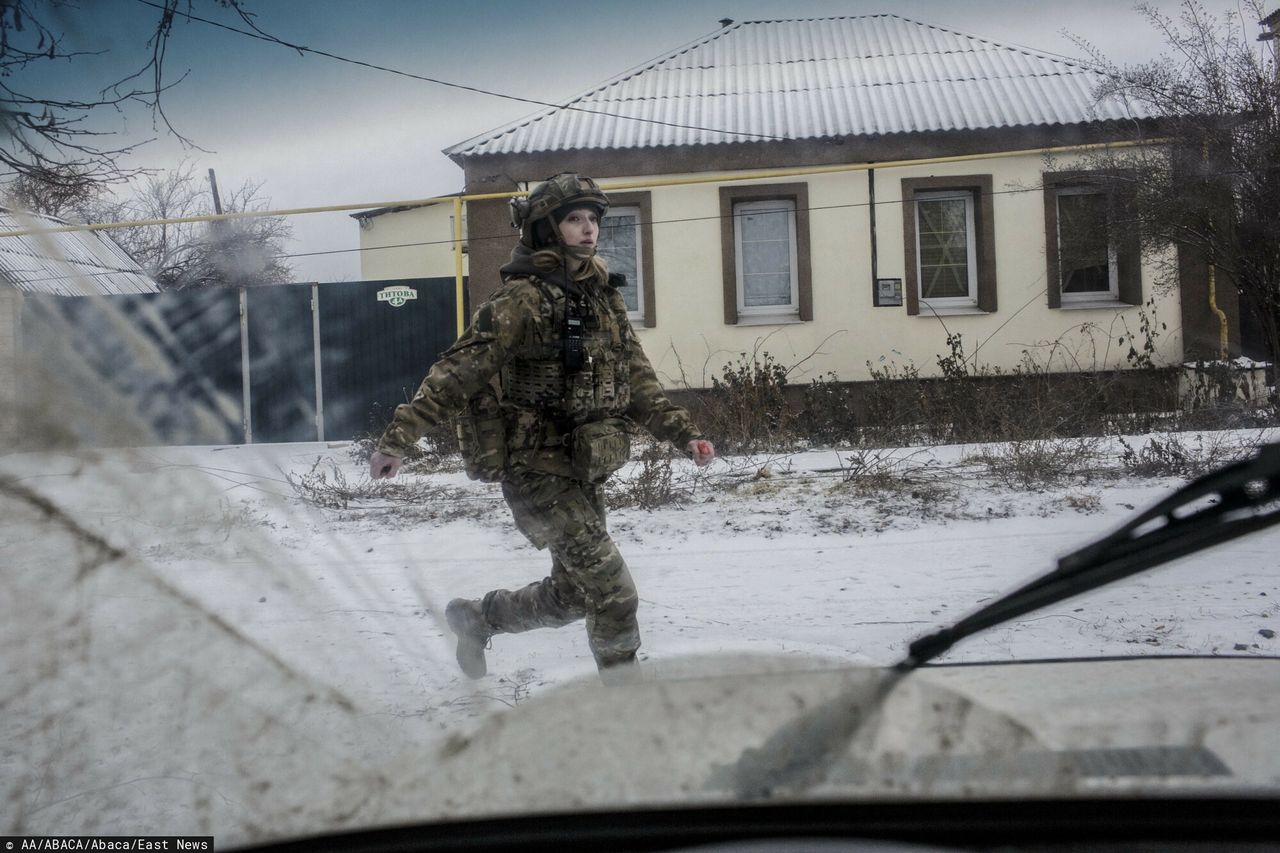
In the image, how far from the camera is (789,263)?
10.6 metres

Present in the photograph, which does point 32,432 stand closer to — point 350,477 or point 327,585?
point 327,585

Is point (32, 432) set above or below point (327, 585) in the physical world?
above

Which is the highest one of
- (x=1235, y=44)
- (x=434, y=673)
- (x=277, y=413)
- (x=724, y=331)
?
(x=1235, y=44)

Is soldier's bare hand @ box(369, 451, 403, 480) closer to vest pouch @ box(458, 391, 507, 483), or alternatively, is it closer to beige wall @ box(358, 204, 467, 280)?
vest pouch @ box(458, 391, 507, 483)

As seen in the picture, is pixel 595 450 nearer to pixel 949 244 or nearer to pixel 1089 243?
pixel 1089 243

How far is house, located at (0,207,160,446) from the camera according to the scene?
5.71ft

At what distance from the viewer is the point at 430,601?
4582 mm

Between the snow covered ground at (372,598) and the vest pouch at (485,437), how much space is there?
57cm

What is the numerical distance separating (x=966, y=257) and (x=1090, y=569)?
33.2 feet

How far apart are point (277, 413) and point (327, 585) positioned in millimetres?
1979

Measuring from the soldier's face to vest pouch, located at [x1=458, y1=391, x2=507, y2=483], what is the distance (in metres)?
0.53

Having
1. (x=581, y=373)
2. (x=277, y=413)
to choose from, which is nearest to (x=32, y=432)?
(x=277, y=413)

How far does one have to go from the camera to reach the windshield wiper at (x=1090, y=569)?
1004 millimetres

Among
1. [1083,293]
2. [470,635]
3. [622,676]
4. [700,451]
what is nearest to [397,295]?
[1083,293]
